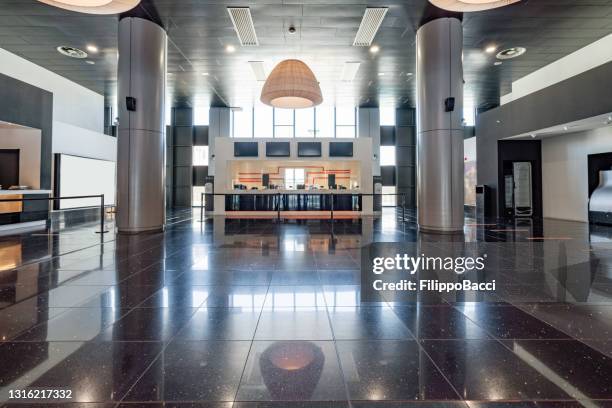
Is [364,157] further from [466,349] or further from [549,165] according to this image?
[466,349]

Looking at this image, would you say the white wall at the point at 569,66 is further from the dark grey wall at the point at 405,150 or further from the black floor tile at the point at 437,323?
the black floor tile at the point at 437,323

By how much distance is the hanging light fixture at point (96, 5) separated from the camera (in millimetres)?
4582

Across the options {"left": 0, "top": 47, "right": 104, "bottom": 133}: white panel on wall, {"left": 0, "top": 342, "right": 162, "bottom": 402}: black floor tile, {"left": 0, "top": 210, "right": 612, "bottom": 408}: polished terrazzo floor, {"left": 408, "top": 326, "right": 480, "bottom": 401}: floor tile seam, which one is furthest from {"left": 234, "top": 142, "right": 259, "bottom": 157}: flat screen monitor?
{"left": 408, "top": 326, "right": 480, "bottom": 401}: floor tile seam

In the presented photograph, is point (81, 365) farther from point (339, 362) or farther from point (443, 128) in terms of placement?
point (443, 128)

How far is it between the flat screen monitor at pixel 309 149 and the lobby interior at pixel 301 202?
0.29 feet

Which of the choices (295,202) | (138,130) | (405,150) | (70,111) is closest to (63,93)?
(70,111)

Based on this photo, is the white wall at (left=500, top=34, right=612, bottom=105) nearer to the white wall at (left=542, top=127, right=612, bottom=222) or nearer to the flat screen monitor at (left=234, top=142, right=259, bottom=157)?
the white wall at (left=542, top=127, right=612, bottom=222)

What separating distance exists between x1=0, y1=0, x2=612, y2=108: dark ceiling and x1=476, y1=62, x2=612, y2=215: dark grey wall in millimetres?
1451

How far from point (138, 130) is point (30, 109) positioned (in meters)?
4.66

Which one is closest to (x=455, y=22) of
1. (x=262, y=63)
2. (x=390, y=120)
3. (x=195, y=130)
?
(x=262, y=63)

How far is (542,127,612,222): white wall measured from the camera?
1111cm

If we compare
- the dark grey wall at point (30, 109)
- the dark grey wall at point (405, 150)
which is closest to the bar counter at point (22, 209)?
the dark grey wall at point (30, 109)

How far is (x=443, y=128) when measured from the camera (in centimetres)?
828

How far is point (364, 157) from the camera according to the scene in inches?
596
